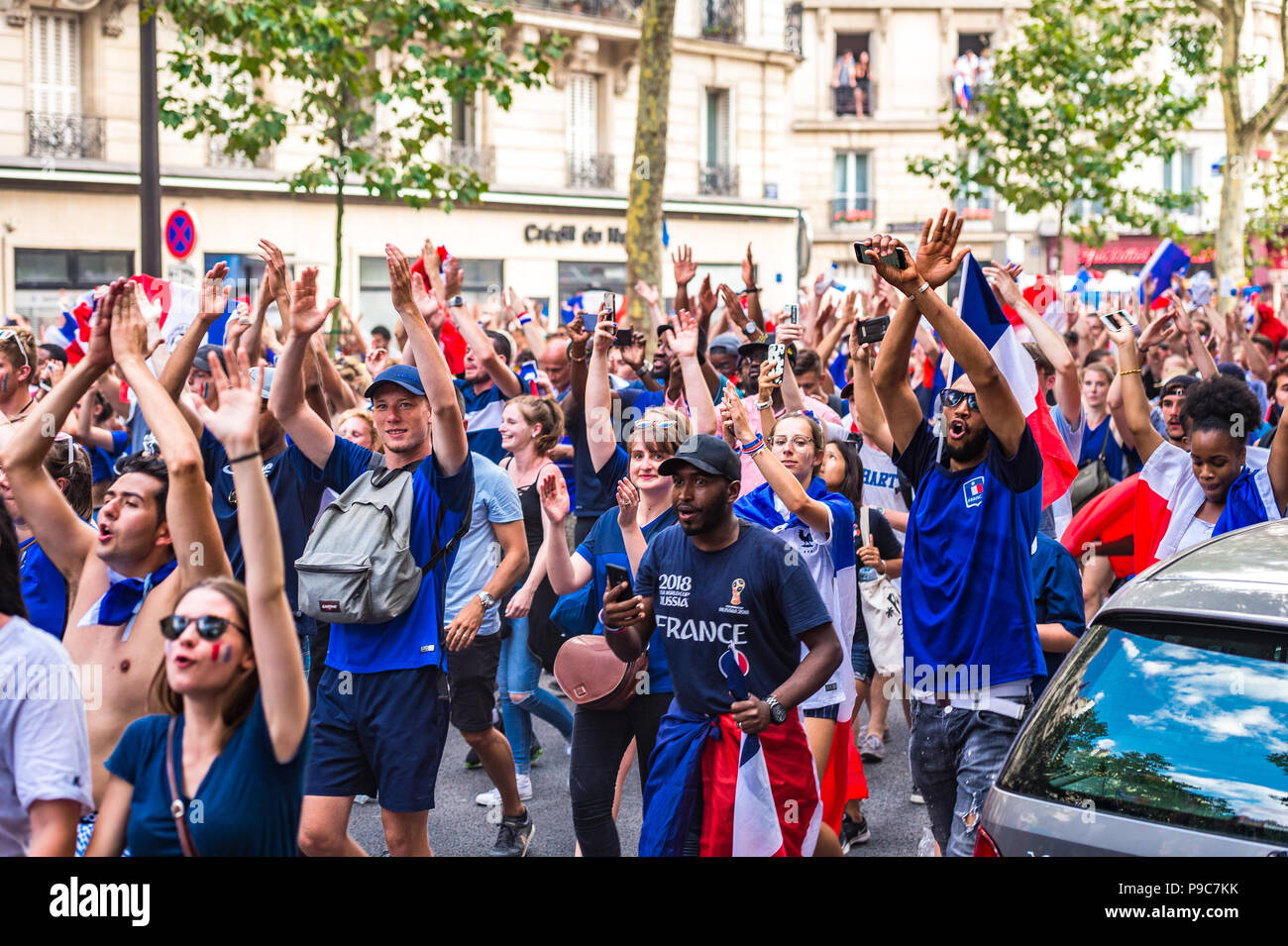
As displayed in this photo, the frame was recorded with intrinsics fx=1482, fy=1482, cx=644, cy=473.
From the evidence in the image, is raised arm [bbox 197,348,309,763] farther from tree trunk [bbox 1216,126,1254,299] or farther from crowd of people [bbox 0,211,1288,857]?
tree trunk [bbox 1216,126,1254,299]

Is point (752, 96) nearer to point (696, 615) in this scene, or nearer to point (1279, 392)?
point (1279, 392)

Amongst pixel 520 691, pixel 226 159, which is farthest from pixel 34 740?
pixel 226 159

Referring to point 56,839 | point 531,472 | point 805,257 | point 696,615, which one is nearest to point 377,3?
point 805,257

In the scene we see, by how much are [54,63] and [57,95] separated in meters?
0.49

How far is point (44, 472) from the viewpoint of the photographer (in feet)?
13.5

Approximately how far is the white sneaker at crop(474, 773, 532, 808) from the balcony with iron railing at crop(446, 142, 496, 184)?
22287 millimetres

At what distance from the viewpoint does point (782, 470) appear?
5.44 m

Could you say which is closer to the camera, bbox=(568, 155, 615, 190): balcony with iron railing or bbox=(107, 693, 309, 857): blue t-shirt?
bbox=(107, 693, 309, 857): blue t-shirt

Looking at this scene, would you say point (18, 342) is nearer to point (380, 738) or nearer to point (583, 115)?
point (380, 738)

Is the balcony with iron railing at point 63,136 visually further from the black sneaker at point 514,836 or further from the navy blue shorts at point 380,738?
the navy blue shorts at point 380,738

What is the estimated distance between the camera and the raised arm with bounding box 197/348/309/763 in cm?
300

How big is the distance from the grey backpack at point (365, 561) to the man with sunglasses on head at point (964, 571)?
161 cm

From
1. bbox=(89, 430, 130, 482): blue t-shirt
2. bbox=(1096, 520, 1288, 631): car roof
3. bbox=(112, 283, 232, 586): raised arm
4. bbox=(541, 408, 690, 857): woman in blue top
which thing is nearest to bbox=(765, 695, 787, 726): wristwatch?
bbox=(541, 408, 690, 857): woman in blue top

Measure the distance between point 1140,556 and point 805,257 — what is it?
9641 millimetres
